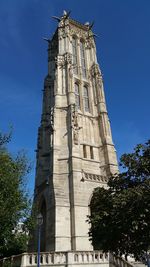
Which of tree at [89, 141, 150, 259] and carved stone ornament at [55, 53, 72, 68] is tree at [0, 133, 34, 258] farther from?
carved stone ornament at [55, 53, 72, 68]

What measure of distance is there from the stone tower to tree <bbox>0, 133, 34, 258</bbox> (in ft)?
18.3

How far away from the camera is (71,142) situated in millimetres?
28125

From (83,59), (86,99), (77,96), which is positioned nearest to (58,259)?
(77,96)

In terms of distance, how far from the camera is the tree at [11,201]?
50.5 feet

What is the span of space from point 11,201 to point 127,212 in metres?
6.79

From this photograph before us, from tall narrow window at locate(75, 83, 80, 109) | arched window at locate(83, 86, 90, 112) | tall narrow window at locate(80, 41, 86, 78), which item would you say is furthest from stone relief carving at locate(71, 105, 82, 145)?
tall narrow window at locate(80, 41, 86, 78)

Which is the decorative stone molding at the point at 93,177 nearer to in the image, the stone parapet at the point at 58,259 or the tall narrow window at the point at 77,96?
the stone parapet at the point at 58,259

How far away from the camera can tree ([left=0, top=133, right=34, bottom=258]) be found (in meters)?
15.4

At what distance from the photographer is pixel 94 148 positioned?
3098cm

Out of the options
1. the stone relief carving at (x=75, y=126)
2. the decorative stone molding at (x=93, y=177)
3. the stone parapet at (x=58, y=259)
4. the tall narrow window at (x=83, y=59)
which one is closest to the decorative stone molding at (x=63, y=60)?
the tall narrow window at (x=83, y=59)

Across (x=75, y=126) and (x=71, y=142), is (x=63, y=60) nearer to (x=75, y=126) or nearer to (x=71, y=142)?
(x=75, y=126)

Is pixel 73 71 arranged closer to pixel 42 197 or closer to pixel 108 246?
pixel 42 197

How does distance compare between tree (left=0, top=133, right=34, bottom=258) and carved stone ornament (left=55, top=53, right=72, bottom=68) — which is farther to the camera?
carved stone ornament (left=55, top=53, right=72, bottom=68)

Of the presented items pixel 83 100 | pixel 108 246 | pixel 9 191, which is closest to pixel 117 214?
pixel 108 246
